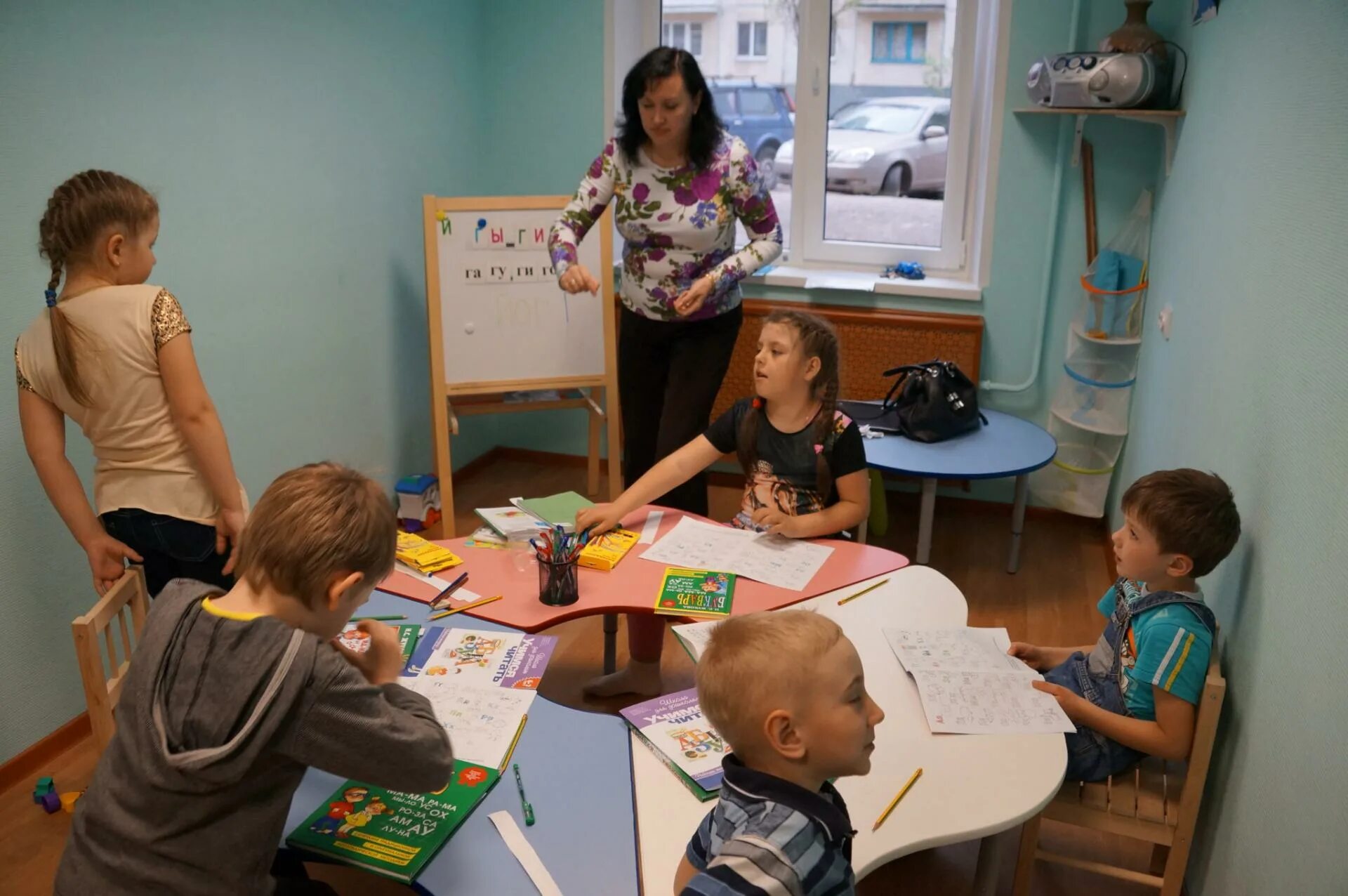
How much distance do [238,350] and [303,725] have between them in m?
2.08

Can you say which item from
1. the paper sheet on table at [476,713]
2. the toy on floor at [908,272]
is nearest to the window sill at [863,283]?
the toy on floor at [908,272]

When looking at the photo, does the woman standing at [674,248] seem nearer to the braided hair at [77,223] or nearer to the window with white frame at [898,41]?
the braided hair at [77,223]

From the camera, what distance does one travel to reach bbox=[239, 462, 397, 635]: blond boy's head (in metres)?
1.29

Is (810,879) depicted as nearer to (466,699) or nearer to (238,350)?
(466,699)

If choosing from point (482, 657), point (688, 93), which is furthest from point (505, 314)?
point (482, 657)

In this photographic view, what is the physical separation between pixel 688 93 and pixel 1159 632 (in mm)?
1789

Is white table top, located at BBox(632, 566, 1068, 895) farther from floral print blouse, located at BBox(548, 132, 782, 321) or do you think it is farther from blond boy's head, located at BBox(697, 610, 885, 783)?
floral print blouse, located at BBox(548, 132, 782, 321)

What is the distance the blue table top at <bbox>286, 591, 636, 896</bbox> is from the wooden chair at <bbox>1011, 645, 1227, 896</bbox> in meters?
0.75

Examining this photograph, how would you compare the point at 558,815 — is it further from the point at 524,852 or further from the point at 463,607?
the point at 463,607

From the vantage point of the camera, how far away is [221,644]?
4.04ft

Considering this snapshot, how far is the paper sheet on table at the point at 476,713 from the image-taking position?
5.01 ft

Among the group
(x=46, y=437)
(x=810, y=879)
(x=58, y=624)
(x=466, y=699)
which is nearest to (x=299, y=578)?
(x=466, y=699)

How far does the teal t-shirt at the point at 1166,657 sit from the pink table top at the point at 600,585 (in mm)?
492

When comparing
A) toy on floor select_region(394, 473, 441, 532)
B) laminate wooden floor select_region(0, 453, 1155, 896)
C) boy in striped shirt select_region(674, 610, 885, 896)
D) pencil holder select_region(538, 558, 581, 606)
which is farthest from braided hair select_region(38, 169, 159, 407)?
toy on floor select_region(394, 473, 441, 532)
